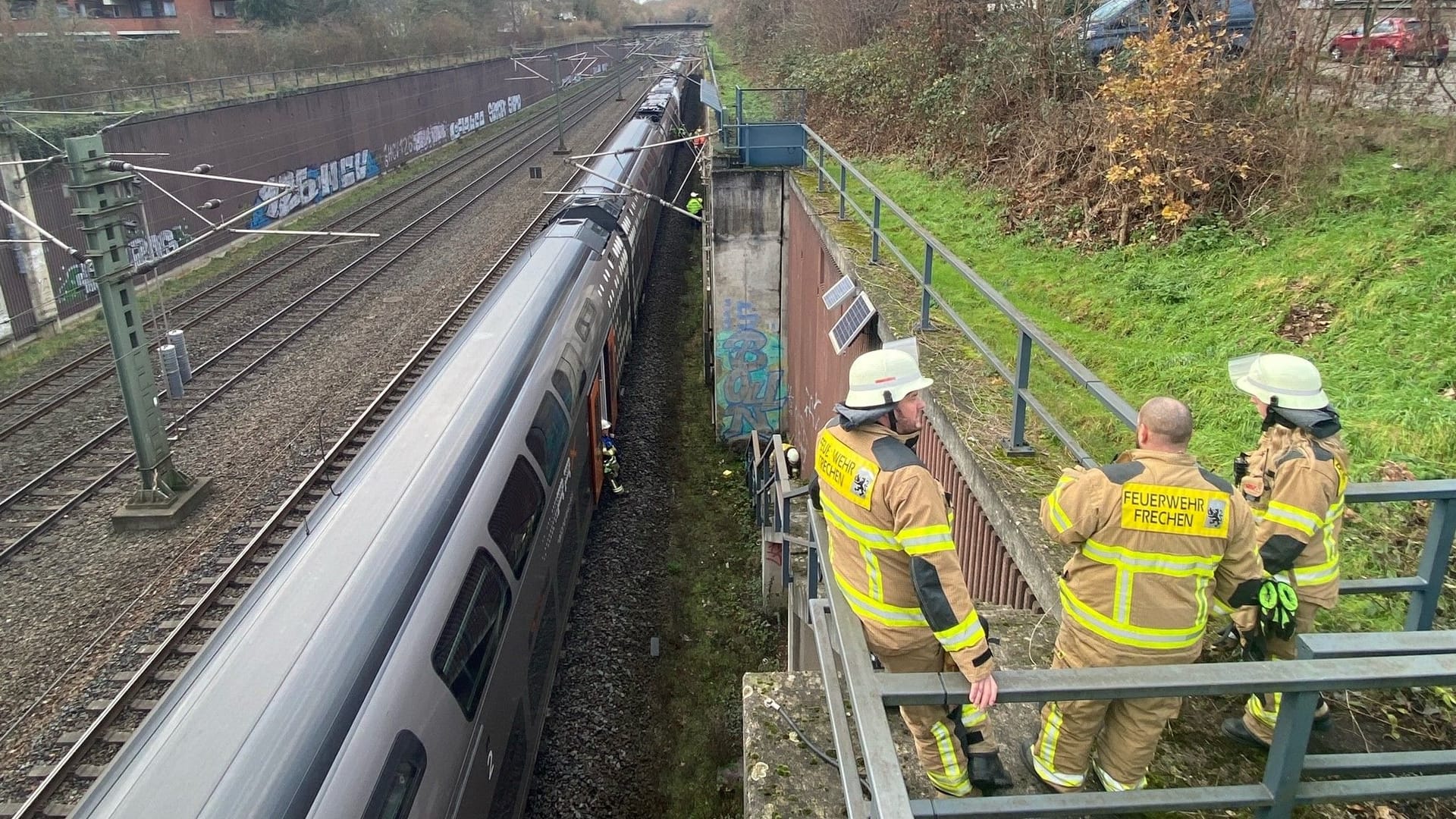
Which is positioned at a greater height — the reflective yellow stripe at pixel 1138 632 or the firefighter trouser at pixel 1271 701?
the reflective yellow stripe at pixel 1138 632

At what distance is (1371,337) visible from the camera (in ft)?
20.6

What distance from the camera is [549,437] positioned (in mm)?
8312

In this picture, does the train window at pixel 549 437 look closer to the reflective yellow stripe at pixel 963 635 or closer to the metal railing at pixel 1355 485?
the metal railing at pixel 1355 485

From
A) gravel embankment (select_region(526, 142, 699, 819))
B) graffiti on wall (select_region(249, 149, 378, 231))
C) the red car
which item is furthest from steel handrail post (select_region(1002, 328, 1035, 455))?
graffiti on wall (select_region(249, 149, 378, 231))

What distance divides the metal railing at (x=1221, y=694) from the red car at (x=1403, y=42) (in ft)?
27.9

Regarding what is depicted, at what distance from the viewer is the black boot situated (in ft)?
11.1

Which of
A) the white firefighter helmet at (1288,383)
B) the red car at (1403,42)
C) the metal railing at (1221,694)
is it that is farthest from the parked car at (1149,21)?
the metal railing at (1221,694)

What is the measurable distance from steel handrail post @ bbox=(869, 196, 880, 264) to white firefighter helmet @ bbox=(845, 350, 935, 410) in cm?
579

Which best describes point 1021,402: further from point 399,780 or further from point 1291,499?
point 399,780

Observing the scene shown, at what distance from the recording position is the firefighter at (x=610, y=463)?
38.8 ft

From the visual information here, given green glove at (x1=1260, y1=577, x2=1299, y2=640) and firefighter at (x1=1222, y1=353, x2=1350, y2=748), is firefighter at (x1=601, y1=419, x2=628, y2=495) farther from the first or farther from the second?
green glove at (x1=1260, y1=577, x2=1299, y2=640)

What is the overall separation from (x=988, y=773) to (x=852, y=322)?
204 inches

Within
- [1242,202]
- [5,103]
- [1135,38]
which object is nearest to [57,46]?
[5,103]

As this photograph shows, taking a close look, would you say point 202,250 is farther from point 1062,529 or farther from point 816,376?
point 1062,529
